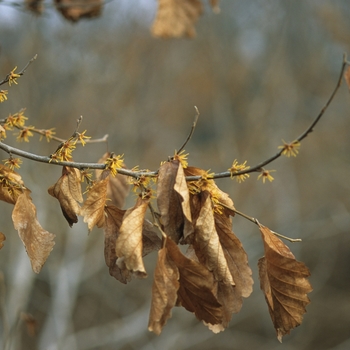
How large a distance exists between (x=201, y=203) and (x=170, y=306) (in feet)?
0.61

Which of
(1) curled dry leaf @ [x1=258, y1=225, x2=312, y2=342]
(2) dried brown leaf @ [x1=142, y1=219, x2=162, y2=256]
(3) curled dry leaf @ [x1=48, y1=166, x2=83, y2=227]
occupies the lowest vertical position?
(1) curled dry leaf @ [x1=258, y1=225, x2=312, y2=342]

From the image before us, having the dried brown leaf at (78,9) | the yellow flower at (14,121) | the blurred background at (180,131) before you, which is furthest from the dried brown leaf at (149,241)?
the blurred background at (180,131)

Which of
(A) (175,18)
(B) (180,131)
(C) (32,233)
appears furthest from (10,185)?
(B) (180,131)

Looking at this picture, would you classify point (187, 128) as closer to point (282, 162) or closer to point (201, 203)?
point (282, 162)

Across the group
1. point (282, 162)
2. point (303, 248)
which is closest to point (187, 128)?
point (282, 162)

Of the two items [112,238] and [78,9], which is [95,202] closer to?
[112,238]

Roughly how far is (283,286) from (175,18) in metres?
1.05

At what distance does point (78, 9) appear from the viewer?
1851 millimetres

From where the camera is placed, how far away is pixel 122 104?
4.59 m

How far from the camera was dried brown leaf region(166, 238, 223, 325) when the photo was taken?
2.34 ft

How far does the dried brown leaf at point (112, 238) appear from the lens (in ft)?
2.66

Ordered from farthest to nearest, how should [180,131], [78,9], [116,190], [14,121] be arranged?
[180,131]
[78,9]
[116,190]
[14,121]

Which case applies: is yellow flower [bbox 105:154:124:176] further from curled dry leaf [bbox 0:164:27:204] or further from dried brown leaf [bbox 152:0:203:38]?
dried brown leaf [bbox 152:0:203:38]

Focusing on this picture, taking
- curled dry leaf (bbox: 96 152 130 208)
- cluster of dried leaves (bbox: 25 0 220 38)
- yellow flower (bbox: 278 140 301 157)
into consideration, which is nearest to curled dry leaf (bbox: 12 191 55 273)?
curled dry leaf (bbox: 96 152 130 208)
